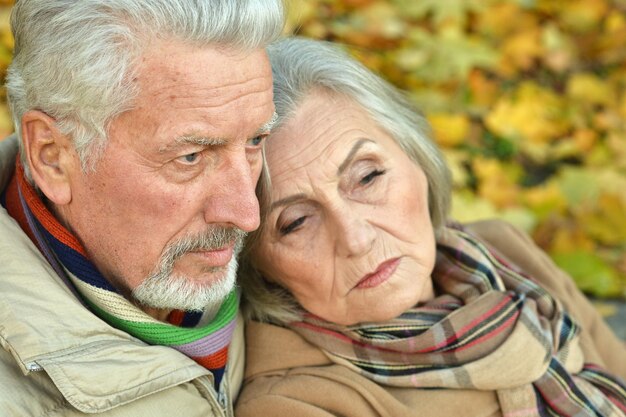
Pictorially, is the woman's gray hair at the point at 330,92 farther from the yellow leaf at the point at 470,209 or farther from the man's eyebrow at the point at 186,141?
the yellow leaf at the point at 470,209

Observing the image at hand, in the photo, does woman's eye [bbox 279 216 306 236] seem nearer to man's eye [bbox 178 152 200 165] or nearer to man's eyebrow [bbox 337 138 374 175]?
man's eyebrow [bbox 337 138 374 175]

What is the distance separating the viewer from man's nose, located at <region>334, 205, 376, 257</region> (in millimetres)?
2986

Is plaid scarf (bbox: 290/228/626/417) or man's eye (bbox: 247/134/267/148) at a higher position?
man's eye (bbox: 247/134/267/148)

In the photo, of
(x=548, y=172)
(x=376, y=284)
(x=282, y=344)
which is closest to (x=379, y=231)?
(x=376, y=284)

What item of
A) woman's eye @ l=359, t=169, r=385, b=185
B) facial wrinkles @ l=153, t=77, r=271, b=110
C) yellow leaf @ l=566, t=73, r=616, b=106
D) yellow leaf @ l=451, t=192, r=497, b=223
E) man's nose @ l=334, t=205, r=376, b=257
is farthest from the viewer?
yellow leaf @ l=566, t=73, r=616, b=106

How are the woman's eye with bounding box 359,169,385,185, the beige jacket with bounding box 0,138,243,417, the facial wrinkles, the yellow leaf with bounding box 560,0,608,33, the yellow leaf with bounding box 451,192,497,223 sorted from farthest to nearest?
the yellow leaf with bounding box 560,0,608,33 < the yellow leaf with bounding box 451,192,497,223 < the woman's eye with bounding box 359,169,385,185 < the facial wrinkles < the beige jacket with bounding box 0,138,243,417

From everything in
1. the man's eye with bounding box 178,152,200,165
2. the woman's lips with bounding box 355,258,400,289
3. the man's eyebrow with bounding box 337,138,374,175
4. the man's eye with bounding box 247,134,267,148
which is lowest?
the woman's lips with bounding box 355,258,400,289

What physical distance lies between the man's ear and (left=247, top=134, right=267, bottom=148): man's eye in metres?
0.51

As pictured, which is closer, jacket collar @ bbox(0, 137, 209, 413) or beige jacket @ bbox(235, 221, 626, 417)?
jacket collar @ bbox(0, 137, 209, 413)

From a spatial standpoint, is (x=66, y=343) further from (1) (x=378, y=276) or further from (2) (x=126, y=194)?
(1) (x=378, y=276)

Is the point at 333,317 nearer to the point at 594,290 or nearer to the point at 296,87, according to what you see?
the point at 296,87

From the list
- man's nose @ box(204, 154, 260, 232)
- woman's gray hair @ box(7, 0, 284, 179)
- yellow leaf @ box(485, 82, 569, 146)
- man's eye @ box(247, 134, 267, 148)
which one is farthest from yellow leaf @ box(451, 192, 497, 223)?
woman's gray hair @ box(7, 0, 284, 179)

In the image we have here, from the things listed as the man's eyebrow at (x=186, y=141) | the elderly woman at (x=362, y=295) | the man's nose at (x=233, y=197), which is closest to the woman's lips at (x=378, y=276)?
the elderly woman at (x=362, y=295)

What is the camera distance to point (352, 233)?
9.82 ft
